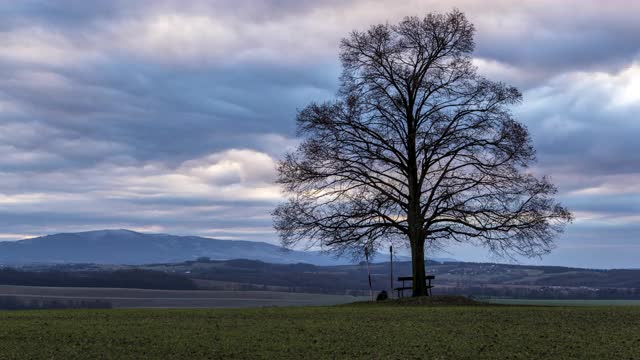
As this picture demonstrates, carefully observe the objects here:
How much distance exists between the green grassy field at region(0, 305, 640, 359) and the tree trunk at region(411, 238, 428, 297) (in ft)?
46.7

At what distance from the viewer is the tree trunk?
47625mm

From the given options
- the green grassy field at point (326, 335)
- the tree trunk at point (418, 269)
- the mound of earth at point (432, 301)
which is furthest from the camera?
the tree trunk at point (418, 269)

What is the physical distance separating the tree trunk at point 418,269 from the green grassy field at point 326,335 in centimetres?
1425

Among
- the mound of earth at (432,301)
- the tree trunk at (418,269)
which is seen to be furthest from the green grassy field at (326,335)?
the tree trunk at (418,269)

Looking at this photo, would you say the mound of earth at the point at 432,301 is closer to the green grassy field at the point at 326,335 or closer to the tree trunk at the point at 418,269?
the tree trunk at the point at 418,269

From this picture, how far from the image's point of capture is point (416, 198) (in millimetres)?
47969

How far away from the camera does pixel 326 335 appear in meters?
23.9

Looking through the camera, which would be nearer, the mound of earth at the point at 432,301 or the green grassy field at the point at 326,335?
the green grassy field at the point at 326,335

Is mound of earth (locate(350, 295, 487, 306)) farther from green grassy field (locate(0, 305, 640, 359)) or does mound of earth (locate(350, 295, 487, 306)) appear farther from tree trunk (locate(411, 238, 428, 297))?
green grassy field (locate(0, 305, 640, 359))

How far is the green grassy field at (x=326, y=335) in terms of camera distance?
20.0 metres

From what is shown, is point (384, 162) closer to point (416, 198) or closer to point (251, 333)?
point (416, 198)

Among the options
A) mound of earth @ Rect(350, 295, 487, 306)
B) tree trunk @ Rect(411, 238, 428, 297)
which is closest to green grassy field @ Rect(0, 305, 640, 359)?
mound of earth @ Rect(350, 295, 487, 306)

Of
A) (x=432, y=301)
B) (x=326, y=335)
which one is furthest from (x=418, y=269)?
(x=326, y=335)

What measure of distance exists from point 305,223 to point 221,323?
19.5m
